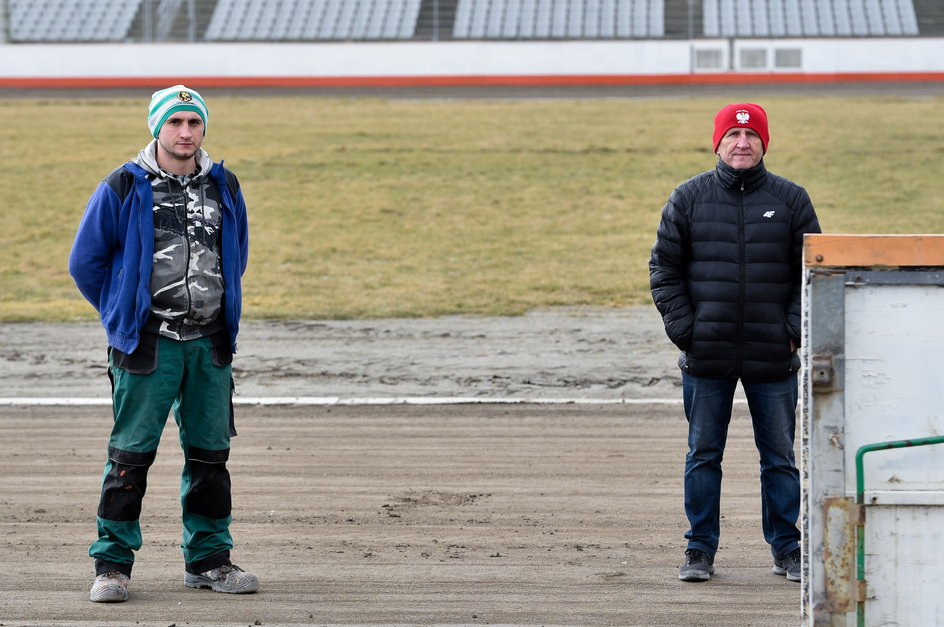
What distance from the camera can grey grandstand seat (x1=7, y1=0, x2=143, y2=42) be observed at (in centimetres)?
4809

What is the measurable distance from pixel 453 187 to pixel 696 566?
55.9 feet

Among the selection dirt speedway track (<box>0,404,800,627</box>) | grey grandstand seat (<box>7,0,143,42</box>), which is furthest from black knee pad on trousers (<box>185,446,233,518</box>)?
grey grandstand seat (<box>7,0,143,42</box>)

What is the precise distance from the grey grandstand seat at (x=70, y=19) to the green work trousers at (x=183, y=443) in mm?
45353

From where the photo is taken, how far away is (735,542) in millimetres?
5977

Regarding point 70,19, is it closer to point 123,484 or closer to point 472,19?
point 472,19

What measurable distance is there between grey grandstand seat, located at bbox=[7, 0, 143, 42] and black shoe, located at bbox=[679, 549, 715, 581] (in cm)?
4592

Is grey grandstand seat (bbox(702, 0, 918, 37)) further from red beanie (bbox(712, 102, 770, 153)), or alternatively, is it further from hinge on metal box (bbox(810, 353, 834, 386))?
hinge on metal box (bbox(810, 353, 834, 386))

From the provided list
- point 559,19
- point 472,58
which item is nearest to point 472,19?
point 559,19

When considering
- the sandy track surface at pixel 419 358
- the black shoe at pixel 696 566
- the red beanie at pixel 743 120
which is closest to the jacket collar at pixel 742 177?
the red beanie at pixel 743 120

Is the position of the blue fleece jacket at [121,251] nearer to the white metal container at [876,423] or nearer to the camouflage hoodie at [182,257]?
the camouflage hoodie at [182,257]

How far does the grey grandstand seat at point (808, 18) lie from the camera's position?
4519 centimetres

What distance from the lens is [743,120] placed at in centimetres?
527

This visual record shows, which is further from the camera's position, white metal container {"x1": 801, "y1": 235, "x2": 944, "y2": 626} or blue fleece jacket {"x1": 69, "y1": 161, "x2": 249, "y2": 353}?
blue fleece jacket {"x1": 69, "y1": 161, "x2": 249, "y2": 353}

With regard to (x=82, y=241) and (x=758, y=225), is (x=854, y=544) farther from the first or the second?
(x=82, y=241)
